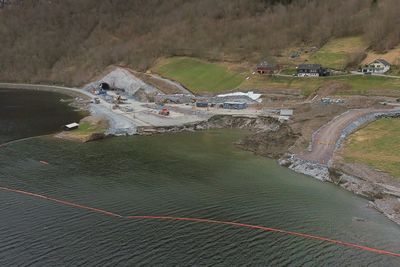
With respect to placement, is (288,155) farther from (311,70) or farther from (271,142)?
(311,70)

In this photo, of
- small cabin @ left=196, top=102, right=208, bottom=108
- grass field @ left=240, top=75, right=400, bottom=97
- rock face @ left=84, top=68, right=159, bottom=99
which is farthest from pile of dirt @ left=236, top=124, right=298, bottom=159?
rock face @ left=84, top=68, right=159, bottom=99

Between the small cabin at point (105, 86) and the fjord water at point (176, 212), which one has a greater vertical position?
the small cabin at point (105, 86)

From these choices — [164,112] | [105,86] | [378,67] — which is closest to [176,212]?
[164,112]

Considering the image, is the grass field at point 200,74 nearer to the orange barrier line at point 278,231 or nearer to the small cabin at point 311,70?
the small cabin at point 311,70

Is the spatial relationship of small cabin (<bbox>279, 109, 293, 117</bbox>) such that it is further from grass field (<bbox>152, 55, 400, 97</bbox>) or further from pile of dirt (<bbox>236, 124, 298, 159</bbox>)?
grass field (<bbox>152, 55, 400, 97</bbox>)

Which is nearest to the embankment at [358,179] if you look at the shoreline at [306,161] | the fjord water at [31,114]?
the shoreline at [306,161]
